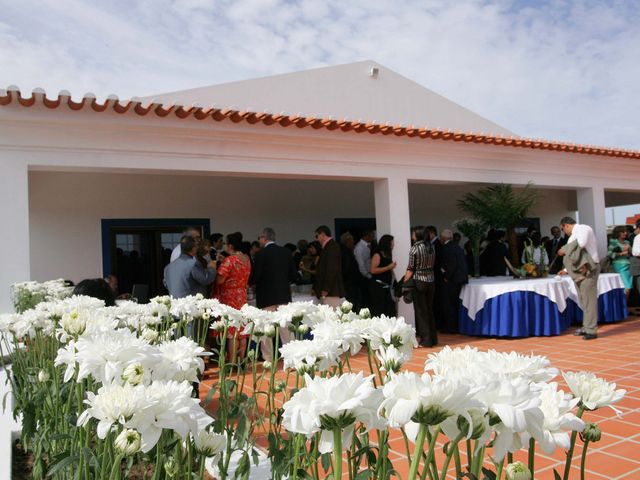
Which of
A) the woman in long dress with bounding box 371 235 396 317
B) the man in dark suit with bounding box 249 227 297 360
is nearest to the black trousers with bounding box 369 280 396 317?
the woman in long dress with bounding box 371 235 396 317

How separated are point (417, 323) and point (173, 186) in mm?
4813

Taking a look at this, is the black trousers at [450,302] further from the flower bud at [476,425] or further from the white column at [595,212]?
the flower bud at [476,425]

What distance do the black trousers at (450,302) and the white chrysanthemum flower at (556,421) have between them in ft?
25.7

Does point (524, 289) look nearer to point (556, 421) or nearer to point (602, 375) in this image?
point (602, 375)

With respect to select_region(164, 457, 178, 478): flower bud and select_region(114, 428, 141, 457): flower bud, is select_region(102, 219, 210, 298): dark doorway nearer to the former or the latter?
select_region(164, 457, 178, 478): flower bud

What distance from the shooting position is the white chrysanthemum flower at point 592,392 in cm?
115

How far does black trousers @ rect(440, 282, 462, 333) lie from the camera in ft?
28.7

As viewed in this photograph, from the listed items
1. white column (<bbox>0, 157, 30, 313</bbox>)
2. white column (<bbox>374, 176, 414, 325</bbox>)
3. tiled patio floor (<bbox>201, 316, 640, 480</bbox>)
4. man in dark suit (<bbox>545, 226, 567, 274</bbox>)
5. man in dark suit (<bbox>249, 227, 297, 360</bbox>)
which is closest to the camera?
tiled patio floor (<bbox>201, 316, 640, 480</bbox>)

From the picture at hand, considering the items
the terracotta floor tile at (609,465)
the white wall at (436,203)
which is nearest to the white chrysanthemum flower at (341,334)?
the terracotta floor tile at (609,465)

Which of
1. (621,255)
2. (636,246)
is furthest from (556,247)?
(636,246)

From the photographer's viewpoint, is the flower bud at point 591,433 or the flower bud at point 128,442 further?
the flower bud at point 591,433

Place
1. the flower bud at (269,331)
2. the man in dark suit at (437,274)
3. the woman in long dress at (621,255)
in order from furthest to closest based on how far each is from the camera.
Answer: the woman in long dress at (621,255) → the man in dark suit at (437,274) → the flower bud at (269,331)

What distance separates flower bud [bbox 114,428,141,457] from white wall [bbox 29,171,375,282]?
26.2 feet

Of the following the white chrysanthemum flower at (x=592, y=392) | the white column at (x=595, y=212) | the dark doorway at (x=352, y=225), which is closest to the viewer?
the white chrysanthemum flower at (x=592, y=392)
